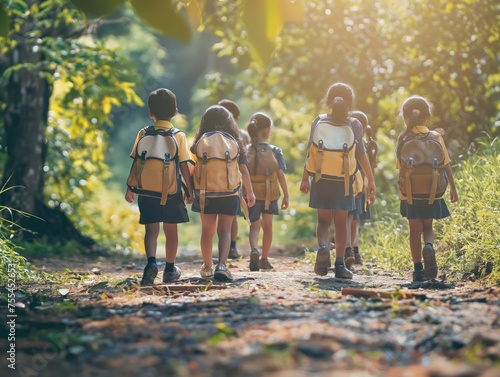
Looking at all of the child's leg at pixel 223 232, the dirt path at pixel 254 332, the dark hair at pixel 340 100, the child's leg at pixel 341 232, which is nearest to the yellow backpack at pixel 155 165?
the child's leg at pixel 223 232

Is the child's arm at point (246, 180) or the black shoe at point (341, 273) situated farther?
the child's arm at point (246, 180)

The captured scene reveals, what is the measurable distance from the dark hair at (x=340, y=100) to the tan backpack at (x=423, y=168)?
0.64 m

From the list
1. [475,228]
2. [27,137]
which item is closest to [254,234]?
[475,228]

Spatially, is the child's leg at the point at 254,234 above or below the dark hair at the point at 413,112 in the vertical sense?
below

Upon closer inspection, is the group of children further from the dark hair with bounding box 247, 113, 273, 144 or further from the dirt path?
the dark hair with bounding box 247, 113, 273, 144

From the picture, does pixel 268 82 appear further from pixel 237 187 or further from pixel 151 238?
pixel 151 238

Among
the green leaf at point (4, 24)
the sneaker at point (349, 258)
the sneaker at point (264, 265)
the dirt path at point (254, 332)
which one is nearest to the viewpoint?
the green leaf at point (4, 24)

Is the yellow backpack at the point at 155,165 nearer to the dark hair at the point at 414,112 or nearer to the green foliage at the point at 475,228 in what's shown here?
the dark hair at the point at 414,112

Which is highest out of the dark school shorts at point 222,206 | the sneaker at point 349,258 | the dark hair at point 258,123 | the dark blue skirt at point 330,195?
the dark hair at point 258,123

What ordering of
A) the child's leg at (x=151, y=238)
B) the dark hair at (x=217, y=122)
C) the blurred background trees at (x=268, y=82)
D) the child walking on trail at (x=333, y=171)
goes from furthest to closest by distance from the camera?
the blurred background trees at (x=268, y=82)
the dark hair at (x=217, y=122)
the child walking on trail at (x=333, y=171)
the child's leg at (x=151, y=238)

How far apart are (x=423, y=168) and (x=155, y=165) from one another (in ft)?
7.57

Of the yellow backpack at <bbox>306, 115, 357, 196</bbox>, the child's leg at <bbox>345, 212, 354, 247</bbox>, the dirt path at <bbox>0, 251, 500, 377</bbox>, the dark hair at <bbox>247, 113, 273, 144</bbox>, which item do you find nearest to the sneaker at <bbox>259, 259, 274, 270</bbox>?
the child's leg at <bbox>345, 212, 354, 247</bbox>

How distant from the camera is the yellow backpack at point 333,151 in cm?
770

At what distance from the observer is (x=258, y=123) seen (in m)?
9.14
